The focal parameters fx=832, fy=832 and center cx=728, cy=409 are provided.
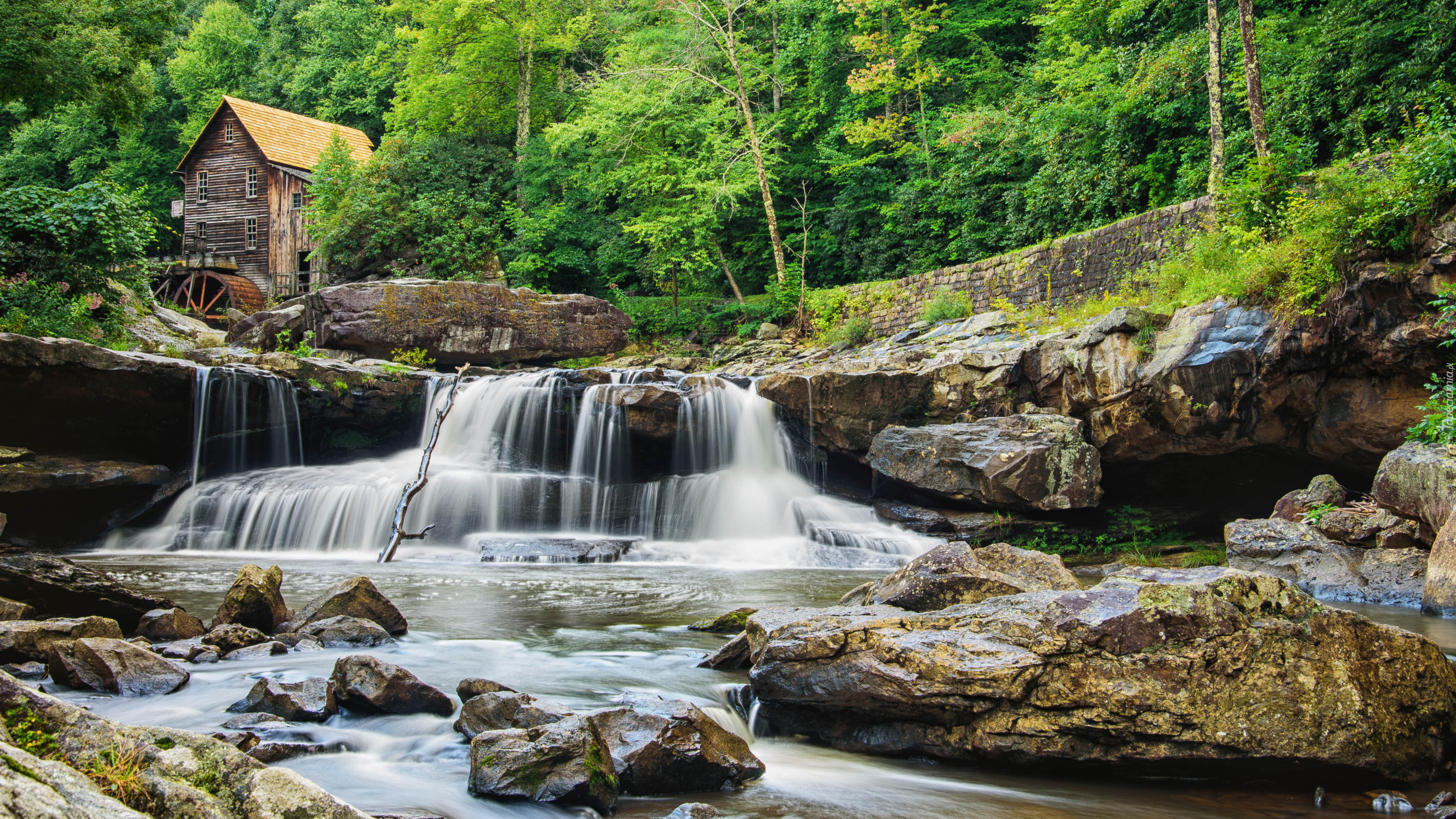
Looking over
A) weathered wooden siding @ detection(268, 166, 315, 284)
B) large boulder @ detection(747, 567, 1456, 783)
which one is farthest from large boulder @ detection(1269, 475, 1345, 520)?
weathered wooden siding @ detection(268, 166, 315, 284)

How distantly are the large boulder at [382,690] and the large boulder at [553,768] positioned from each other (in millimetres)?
1003

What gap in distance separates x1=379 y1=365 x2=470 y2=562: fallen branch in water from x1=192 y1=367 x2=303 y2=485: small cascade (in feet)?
8.07

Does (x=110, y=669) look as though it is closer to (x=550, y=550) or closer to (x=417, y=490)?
(x=417, y=490)

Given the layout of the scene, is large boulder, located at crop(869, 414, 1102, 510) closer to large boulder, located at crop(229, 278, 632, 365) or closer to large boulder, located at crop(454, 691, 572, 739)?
large boulder, located at crop(454, 691, 572, 739)

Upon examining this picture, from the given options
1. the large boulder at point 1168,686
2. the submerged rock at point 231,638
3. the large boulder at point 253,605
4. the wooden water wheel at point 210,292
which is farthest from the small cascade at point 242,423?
the wooden water wheel at point 210,292

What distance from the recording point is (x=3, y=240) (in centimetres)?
1384

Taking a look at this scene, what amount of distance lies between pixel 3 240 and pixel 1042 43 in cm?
2260

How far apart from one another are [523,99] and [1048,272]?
60.8 ft

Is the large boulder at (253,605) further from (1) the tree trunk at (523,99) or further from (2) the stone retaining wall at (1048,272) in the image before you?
(1) the tree trunk at (523,99)

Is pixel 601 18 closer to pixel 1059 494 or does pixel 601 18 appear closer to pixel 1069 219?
pixel 1069 219

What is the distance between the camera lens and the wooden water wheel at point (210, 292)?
2966 centimetres

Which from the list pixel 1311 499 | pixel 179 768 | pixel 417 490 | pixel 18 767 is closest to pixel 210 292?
pixel 417 490

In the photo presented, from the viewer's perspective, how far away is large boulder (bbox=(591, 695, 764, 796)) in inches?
147

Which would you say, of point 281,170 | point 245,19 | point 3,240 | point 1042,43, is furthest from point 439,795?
point 245,19
